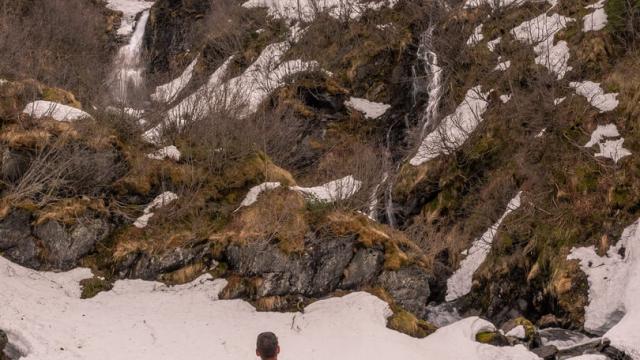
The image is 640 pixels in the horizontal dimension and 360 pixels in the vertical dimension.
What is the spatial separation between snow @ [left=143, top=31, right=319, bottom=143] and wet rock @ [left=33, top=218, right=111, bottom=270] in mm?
A: 2965

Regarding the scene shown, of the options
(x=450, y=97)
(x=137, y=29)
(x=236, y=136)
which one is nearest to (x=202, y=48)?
(x=137, y=29)

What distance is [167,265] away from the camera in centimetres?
1059

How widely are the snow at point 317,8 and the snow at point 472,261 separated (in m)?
14.5

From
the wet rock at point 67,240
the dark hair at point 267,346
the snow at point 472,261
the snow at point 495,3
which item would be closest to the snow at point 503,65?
the snow at point 495,3

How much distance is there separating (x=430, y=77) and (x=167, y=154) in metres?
12.8

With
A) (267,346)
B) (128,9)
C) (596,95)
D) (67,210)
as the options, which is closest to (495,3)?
(596,95)

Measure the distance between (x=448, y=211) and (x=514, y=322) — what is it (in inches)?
261

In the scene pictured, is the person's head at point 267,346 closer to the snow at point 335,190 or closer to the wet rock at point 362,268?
the wet rock at point 362,268

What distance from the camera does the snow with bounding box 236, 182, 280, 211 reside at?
11492 millimetres

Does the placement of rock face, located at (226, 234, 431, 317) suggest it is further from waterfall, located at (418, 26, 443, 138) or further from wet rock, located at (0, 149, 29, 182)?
waterfall, located at (418, 26, 443, 138)

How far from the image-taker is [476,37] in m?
21.6

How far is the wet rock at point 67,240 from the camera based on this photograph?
403 inches

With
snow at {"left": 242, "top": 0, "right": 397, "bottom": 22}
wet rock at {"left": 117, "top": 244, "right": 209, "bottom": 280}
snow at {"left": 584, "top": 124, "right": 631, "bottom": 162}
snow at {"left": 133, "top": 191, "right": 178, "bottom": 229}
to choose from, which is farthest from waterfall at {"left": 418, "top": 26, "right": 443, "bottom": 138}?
wet rock at {"left": 117, "top": 244, "right": 209, "bottom": 280}

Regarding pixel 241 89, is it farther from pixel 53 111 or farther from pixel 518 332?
pixel 518 332
